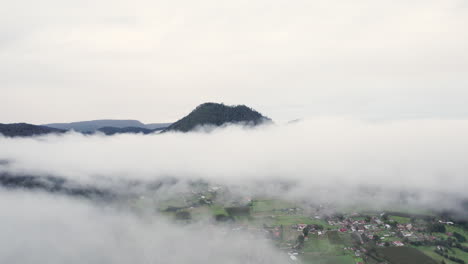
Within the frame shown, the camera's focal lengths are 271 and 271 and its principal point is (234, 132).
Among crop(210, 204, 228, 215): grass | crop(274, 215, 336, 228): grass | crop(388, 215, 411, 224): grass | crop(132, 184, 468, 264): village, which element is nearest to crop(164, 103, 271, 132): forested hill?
crop(132, 184, 468, 264): village

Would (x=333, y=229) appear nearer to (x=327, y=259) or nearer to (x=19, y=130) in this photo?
(x=327, y=259)

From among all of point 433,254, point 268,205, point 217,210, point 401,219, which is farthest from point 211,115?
point 433,254

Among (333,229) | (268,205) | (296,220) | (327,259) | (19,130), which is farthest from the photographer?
(19,130)

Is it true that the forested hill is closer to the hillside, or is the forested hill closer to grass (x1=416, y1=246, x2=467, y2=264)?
the hillside

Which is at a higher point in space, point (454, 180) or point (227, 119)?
point (227, 119)

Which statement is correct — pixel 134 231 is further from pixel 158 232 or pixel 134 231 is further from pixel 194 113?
pixel 194 113

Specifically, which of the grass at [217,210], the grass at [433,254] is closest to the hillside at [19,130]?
the grass at [217,210]

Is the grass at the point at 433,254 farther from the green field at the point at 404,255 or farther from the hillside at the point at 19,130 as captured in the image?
the hillside at the point at 19,130

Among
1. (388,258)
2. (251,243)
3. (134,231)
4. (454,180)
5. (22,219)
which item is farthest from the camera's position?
(454,180)

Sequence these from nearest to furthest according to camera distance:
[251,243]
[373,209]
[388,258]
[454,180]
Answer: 1. [388,258]
2. [251,243]
3. [373,209]
4. [454,180]

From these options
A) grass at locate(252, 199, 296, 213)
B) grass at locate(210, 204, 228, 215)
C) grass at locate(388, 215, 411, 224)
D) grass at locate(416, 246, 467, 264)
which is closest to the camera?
grass at locate(416, 246, 467, 264)

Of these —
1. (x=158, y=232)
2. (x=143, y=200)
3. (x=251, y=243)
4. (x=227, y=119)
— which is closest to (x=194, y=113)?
(x=227, y=119)
